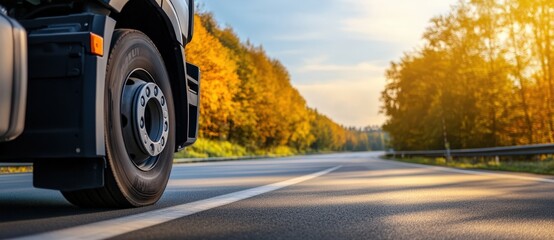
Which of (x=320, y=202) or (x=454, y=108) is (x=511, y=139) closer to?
(x=454, y=108)

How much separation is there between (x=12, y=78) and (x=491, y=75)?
2751 cm

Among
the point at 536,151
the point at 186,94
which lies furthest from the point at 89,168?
the point at 536,151

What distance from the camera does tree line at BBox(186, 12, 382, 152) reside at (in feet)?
105

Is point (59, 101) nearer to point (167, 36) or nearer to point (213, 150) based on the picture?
point (167, 36)

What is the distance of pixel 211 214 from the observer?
3344mm

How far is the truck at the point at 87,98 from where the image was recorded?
267 centimetres

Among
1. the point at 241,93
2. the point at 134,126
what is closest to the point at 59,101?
the point at 134,126

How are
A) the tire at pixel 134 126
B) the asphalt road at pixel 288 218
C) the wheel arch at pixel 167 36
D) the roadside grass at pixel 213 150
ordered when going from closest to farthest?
the asphalt road at pixel 288 218
the tire at pixel 134 126
the wheel arch at pixel 167 36
the roadside grass at pixel 213 150

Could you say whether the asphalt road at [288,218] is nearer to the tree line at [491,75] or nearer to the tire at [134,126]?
the tire at [134,126]

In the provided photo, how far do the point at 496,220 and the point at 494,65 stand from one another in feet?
84.2

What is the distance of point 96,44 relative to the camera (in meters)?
2.77

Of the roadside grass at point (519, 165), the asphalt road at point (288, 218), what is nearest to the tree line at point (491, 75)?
the roadside grass at point (519, 165)

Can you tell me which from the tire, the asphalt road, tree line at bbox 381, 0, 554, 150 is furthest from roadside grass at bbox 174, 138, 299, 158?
the tire

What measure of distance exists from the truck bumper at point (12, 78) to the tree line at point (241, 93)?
27683mm
